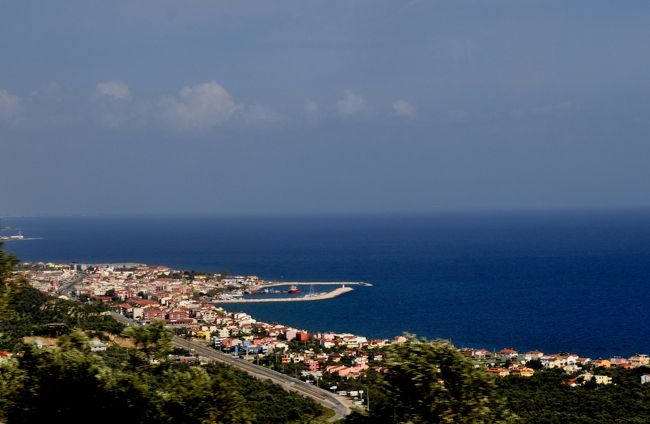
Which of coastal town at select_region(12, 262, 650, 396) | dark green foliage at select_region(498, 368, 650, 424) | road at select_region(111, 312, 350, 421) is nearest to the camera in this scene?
dark green foliage at select_region(498, 368, 650, 424)

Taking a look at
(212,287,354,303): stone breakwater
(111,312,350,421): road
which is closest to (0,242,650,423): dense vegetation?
(111,312,350,421): road

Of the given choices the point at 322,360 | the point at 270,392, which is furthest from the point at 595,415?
the point at 322,360

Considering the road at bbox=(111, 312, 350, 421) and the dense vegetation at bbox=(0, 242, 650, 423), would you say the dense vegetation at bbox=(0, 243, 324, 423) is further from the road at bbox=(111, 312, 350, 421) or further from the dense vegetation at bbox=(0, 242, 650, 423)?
the road at bbox=(111, 312, 350, 421)

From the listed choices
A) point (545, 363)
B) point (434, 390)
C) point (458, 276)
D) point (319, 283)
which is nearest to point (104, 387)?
point (434, 390)

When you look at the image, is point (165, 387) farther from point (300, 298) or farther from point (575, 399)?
point (300, 298)

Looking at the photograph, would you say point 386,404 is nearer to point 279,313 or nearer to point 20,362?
point 20,362

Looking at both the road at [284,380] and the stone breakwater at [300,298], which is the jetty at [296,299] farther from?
the road at [284,380]
